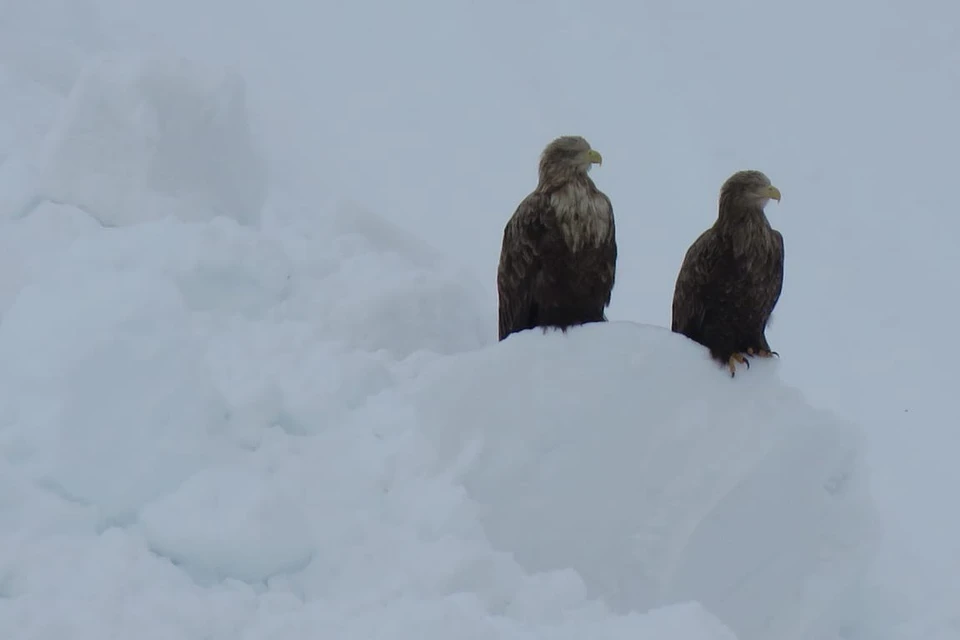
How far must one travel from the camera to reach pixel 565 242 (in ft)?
15.3

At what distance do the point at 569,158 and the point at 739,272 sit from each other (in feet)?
2.84

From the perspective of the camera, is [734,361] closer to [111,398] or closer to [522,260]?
[522,260]

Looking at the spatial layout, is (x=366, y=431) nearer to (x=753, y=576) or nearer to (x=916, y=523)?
(x=753, y=576)

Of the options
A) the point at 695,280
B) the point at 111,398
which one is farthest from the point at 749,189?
the point at 111,398

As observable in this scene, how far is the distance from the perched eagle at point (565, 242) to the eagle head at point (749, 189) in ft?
1.72

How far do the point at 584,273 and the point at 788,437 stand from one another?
1053 mm

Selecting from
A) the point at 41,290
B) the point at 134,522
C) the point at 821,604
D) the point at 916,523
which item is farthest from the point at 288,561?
the point at 916,523

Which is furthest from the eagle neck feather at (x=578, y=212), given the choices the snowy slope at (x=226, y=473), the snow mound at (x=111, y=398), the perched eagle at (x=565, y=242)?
the snow mound at (x=111, y=398)

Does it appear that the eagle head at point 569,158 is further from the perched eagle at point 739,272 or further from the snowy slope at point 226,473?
the snowy slope at point 226,473

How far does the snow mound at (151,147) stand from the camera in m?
6.01

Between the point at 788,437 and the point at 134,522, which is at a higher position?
the point at 788,437

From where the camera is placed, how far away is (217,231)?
5.21m

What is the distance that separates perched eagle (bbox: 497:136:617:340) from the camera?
4.66m

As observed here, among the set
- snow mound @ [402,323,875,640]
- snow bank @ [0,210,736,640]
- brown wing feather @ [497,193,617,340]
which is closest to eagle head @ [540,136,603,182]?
brown wing feather @ [497,193,617,340]
